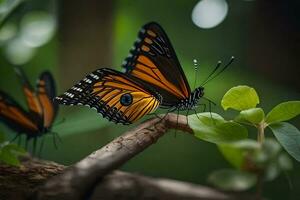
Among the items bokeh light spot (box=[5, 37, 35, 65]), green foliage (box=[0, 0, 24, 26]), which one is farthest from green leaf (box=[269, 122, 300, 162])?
bokeh light spot (box=[5, 37, 35, 65])

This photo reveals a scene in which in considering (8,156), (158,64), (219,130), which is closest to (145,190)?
(219,130)

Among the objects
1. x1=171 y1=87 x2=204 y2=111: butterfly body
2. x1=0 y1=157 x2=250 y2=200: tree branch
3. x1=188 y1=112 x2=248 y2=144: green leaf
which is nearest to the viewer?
x1=0 y1=157 x2=250 y2=200: tree branch

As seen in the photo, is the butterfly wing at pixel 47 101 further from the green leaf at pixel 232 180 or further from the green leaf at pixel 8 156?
the green leaf at pixel 232 180

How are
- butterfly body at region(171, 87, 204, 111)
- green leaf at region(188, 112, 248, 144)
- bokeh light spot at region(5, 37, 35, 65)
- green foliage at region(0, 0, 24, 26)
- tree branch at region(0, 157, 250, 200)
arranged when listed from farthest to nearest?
bokeh light spot at region(5, 37, 35, 65), green foliage at region(0, 0, 24, 26), butterfly body at region(171, 87, 204, 111), green leaf at region(188, 112, 248, 144), tree branch at region(0, 157, 250, 200)

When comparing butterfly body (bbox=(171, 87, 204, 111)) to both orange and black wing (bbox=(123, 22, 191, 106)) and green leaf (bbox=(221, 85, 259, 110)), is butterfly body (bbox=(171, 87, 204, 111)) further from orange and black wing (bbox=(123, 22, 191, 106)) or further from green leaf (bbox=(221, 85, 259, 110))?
green leaf (bbox=(221, 85, 259, 110))

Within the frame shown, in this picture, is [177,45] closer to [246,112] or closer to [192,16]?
[192,16]

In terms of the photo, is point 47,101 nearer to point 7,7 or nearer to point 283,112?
point 7,7

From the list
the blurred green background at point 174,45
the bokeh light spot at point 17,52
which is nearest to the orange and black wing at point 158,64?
the blurred green background at point 174,45
